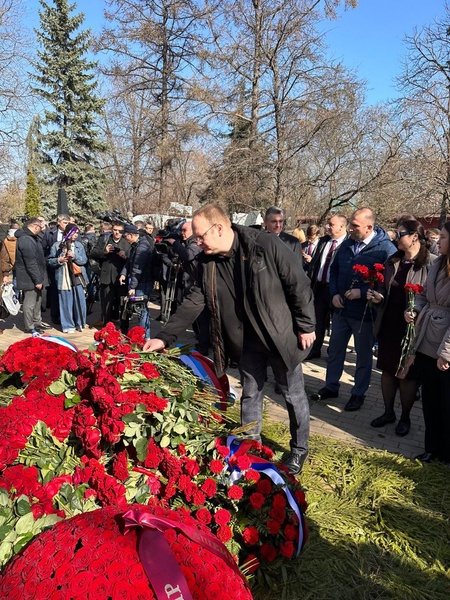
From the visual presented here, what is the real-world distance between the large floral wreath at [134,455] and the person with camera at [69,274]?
215 inches

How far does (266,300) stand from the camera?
10.1 ft

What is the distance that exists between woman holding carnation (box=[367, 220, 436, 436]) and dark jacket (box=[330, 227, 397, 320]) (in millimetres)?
339

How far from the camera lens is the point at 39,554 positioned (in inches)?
61.5

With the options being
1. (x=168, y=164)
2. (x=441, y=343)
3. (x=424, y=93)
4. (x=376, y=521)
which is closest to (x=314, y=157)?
(x=424, y=93)

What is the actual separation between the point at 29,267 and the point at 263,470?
6.28m

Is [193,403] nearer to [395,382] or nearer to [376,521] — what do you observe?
[376,521]

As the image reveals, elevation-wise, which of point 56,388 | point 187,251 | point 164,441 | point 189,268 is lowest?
point 164,441

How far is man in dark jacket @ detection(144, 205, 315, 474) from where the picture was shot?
10.1 ft

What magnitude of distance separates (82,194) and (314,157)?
1834cm

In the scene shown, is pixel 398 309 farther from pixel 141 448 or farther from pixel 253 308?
pixel 141 448

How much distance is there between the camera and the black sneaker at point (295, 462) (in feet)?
11.2

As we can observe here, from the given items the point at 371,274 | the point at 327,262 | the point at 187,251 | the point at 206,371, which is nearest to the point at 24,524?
the point at 206,371

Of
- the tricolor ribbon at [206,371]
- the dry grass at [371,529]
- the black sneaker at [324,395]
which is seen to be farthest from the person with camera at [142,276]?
the dry grass at [371,529]

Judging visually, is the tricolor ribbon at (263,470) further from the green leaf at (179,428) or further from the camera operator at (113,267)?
the camera operator at (113,267)
